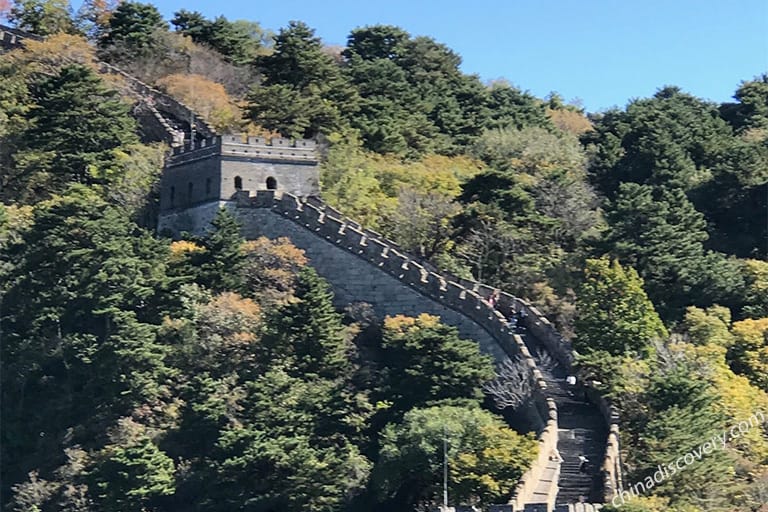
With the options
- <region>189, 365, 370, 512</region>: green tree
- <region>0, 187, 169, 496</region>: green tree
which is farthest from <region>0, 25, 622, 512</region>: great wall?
<region>189, 365, 370, 512</region>: green tree

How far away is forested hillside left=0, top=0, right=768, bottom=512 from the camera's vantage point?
175 feet

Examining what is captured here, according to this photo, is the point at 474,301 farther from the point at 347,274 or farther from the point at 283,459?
the point at 283,459

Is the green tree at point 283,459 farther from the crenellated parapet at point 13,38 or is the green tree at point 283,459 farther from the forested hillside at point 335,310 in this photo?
the crenellated parapet at point 13,38

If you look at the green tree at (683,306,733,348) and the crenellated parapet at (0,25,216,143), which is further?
the crenellated parapet at (0,25,216,143)

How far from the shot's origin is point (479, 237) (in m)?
67.4

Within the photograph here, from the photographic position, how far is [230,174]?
6825 cm

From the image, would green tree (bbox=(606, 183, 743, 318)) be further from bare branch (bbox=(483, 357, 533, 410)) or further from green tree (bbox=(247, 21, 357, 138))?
green tree (bbox=(247, 21, 357, 138))

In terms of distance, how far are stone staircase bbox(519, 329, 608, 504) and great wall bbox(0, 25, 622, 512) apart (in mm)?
30

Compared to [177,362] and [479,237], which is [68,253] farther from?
[479,237]

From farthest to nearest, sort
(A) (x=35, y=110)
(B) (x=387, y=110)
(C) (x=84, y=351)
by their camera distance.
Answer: (B) (x=387, y=110), (A) (x=35, y=110), (C) (x=84, y=351)

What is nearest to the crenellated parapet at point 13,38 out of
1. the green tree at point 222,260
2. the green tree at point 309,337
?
the green tree at point 222,260

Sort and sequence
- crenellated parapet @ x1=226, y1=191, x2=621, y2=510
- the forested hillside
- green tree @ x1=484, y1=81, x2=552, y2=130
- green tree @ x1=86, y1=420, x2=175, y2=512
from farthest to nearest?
green tree @ x1=484, y1=81, x2=552, y2=130
green tree @ x1=86, y1=420, x2=175, y2=512
the forested hillside
crenellated parapet @ x1=226, y1=191, x2=621, y2=510

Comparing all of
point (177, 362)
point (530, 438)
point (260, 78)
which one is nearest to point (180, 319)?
point (177, 362)

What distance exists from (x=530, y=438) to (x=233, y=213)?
19.3 m
